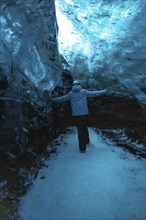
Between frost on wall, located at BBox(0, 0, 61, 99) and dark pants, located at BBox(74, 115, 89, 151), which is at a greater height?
frost on wall, located at BBox(0, 0, 61, 99)

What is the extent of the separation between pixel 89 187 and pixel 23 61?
308cm

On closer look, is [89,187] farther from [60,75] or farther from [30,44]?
[30,44]

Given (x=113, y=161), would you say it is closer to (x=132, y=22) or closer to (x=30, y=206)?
(x=30, y=206)

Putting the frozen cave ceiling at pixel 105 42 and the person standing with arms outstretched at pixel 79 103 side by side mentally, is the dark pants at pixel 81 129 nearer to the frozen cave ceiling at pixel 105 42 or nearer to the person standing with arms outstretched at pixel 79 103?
the person standing with arms outstretched at pixel 79 103

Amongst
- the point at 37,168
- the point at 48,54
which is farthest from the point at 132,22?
the point at 37,168

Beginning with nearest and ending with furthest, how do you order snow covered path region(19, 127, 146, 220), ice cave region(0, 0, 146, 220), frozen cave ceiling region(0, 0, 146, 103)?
snow covered path region(19, 127, 146, 220) → ice cave region(0, 0, 146, 220) → frozen cave ceiling region(0, 0, 146, 103)

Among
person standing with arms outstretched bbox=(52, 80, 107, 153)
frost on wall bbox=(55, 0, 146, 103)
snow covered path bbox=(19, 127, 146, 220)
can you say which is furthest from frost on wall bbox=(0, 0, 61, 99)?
snow covered path bbox=(19, 127, 146, 220)

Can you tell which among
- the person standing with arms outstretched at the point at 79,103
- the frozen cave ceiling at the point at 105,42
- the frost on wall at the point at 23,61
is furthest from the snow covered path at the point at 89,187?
the frozen cave ceiling at the point at 105,42

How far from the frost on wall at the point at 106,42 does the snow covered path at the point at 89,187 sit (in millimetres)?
2046

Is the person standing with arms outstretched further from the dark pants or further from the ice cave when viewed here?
the ice cave

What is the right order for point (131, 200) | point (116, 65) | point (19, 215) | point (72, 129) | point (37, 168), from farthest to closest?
→ point (116, 65) → point (72, 129) → point (37, 168) → point (131, 200) → point (19, 215)

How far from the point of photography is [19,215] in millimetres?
5926

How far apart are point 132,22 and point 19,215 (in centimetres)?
599

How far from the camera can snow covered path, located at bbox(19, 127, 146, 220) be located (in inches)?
236
